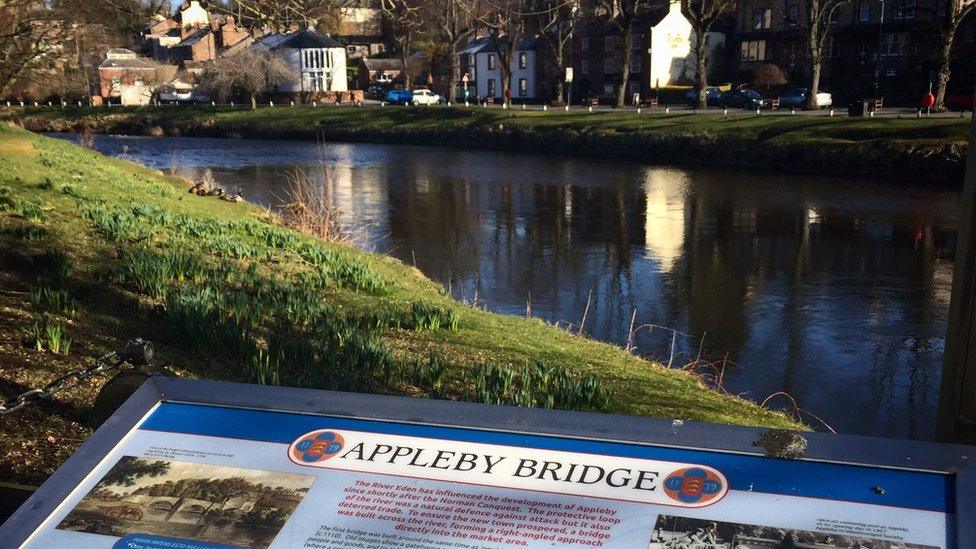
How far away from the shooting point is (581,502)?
274 centimetres

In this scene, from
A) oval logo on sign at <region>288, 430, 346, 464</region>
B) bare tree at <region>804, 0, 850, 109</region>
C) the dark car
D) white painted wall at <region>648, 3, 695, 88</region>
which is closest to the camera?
oval logo on sign at <region>288, 430, 346, 464</region>

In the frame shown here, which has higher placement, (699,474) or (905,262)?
(699,474)

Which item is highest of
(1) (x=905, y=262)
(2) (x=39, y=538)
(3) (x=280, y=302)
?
(2) (x=39, y=538)

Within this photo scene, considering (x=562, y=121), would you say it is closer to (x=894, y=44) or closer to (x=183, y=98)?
(x=894, y=44)

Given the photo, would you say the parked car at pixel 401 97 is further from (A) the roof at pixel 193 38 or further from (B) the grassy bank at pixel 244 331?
(B) the grassy bank at pixel 244 331

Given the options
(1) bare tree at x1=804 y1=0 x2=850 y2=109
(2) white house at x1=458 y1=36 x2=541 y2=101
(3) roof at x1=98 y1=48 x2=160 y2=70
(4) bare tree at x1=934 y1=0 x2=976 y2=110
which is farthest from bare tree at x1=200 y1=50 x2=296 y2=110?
(4) bare tree at x1=934 y1=0 x2=976 y2=110

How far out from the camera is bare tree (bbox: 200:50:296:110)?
237ft

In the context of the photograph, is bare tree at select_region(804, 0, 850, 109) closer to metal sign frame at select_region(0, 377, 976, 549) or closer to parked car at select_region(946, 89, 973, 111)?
parked car at select_region(946, 89, 973, 111)

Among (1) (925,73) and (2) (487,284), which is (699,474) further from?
(1) (925,73)

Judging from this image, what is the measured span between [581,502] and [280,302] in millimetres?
6834

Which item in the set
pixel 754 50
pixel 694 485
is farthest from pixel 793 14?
pixel 694 485

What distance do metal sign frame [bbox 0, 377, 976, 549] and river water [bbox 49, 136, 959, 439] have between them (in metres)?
8.85

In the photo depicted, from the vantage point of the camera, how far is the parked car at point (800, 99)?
5166cm

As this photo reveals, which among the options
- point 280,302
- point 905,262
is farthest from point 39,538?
point 905,262
